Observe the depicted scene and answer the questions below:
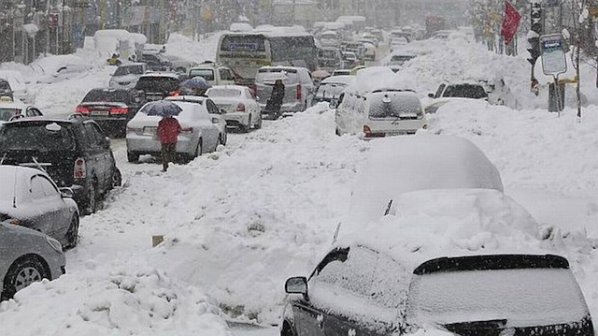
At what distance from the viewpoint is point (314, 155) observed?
78.2 feet

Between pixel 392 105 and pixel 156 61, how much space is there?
42703mm

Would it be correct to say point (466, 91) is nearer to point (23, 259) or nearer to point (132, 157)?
point (132, 157)

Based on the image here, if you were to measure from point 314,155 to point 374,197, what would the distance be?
10.2 meters

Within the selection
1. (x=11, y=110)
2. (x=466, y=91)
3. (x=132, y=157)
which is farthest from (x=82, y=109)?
(x=466, y=91)

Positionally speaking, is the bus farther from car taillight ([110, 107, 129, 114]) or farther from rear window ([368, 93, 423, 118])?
rear window ([368, 93, 423, 118])

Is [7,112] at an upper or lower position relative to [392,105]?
lower

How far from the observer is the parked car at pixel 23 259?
1138cm

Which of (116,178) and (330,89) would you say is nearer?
(116,178)

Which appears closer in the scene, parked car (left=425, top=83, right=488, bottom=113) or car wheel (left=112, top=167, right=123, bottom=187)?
car wheel (left=112, top=167, right=123, bottom=187)

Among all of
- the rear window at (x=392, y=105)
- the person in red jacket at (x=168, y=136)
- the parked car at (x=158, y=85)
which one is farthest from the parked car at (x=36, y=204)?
the parked car at (x=158, y=85)

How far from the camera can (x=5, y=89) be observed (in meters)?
37.8

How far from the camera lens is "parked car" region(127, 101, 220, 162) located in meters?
25.6

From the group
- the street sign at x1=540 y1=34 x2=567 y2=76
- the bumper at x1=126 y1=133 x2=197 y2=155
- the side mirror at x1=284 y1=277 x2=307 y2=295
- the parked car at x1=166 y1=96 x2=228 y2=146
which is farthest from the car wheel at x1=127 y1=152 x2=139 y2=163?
the side mirror at x1=284 y1=277 x2=307 y2=295

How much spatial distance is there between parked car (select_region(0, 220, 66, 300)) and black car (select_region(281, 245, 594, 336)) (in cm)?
530
